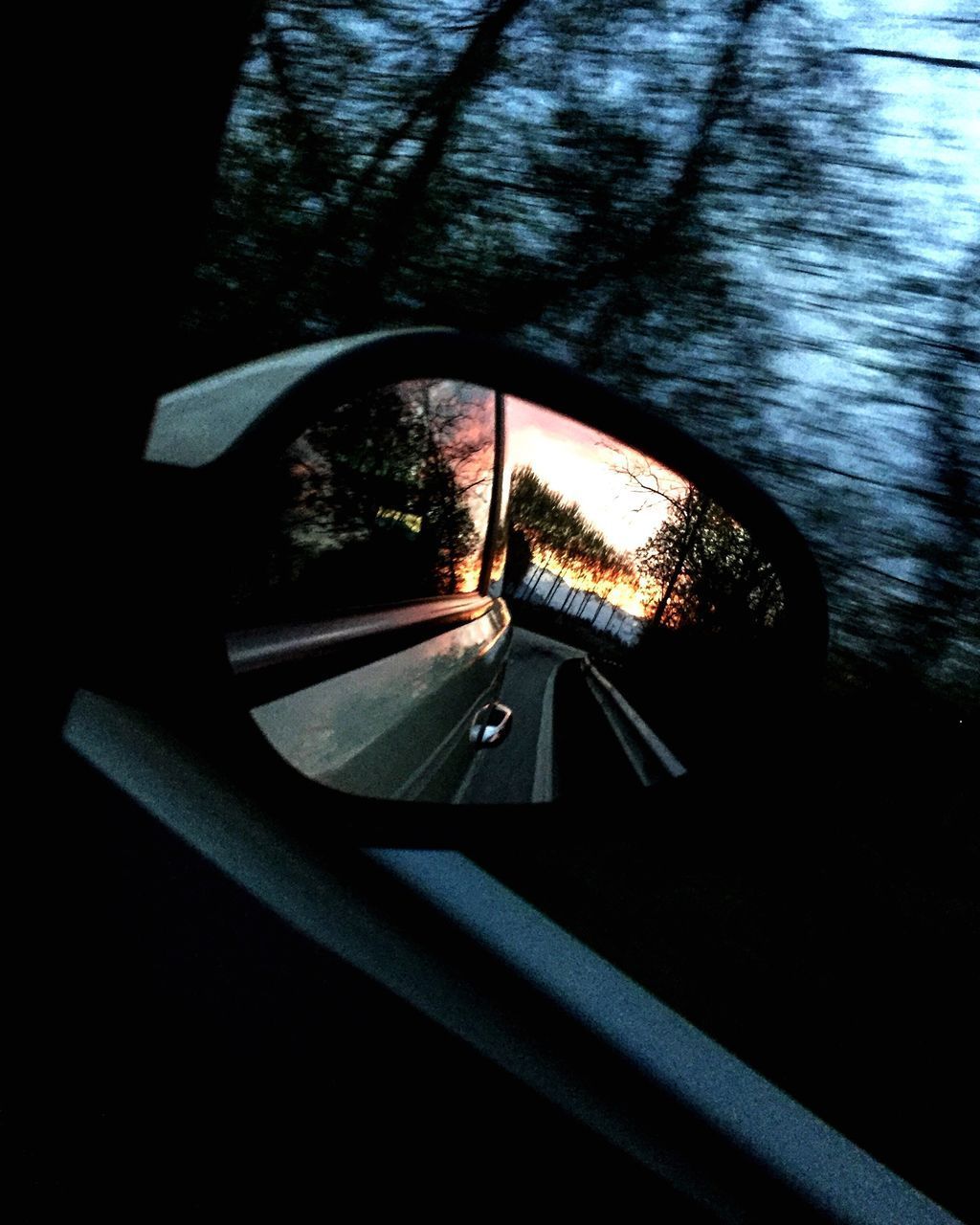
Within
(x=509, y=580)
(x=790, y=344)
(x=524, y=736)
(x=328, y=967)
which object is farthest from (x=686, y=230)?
(x=328, y=967)

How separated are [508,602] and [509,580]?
34 mm

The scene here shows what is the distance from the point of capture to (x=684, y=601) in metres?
1.23

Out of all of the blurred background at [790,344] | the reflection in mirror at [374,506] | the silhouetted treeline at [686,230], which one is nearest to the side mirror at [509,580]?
the reflection in mirror at [374,506]

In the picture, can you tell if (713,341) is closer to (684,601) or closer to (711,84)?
(711,84)

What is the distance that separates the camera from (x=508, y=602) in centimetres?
124

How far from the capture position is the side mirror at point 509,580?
3.56ft

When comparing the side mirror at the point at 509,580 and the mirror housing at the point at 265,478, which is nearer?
the mirror housing at the point at 265,478

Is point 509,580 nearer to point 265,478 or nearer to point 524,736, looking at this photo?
point 524,736

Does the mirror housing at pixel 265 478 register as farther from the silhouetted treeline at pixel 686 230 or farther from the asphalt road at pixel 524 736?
the silhouetted treeline at pixel 686 230

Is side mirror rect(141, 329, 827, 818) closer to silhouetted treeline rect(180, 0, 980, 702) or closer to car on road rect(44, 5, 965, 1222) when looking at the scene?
car on road rect(44, 5, 965, 1222)

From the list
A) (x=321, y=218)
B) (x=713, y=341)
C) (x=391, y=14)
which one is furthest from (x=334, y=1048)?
(x=391, y=14)

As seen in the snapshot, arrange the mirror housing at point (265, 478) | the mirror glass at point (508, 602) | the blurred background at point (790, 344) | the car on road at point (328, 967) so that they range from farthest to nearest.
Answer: the blurred background at point (790, 344), the mirror glass at point (508, 602), the car on road at point (328, 967), the mirror housing at point (265, 478)

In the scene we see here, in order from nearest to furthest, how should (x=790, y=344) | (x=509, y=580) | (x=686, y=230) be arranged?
(x=509, y=580)
(x=790, y=344)
(x=686, y=230)

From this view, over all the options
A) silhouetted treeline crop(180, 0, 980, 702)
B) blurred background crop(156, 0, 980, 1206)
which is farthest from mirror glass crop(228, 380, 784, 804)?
silhouetted treeline crop(180, 0, 980, 702)
